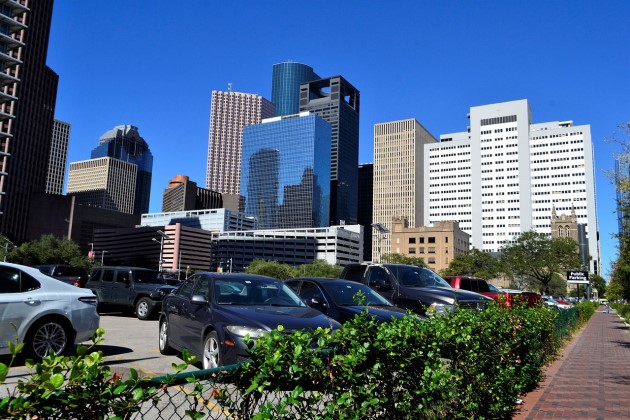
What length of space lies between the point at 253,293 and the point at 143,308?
10.0 metres

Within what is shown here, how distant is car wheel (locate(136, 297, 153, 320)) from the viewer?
1638 cm

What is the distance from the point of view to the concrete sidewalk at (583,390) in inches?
253

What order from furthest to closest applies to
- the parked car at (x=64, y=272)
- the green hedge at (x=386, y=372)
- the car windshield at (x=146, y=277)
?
the parked car at (x=64, y=272) → the car windshield at (x=146, y=277) → the green hedge at (x=386, y=372)

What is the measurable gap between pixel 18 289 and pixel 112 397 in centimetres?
685

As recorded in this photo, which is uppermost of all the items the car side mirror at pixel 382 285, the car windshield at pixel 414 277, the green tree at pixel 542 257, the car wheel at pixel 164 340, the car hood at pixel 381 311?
the green tree at pixel 542 257

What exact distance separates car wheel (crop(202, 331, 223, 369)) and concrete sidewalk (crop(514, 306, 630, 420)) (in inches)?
157

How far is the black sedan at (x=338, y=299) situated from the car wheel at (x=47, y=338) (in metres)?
4.26

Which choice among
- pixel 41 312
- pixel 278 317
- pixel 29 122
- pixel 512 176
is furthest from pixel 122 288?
pixel 512 176

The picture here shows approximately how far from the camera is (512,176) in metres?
176

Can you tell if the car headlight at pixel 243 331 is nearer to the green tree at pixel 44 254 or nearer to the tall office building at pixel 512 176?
the green tree at pixel 44 254

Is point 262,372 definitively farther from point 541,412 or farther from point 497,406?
point 541,412

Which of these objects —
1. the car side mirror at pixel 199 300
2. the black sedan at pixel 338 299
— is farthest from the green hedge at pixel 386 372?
the car side mirror at pixel 199 300

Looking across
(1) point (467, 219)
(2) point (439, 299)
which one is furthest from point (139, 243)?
(2) point (439, 299)

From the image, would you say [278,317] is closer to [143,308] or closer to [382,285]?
[382,285]
